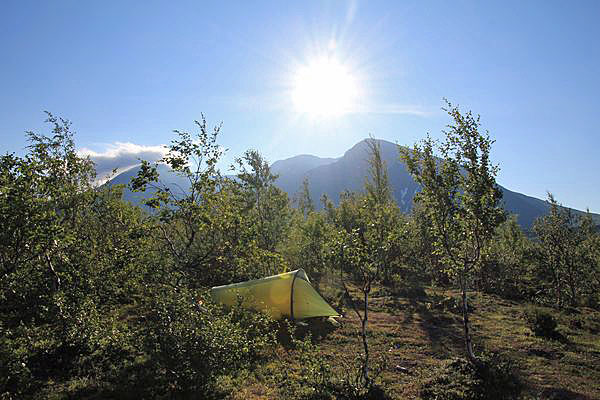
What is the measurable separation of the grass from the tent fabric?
82 centimetres

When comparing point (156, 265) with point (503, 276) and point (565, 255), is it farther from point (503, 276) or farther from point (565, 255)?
point (503, 276)

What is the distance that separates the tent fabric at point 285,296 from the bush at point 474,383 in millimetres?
7580

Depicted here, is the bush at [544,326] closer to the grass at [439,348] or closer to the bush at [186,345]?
the grass at [439,348]

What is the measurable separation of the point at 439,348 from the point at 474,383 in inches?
169

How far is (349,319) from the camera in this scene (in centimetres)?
1852

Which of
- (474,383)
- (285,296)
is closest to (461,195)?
(474,383)

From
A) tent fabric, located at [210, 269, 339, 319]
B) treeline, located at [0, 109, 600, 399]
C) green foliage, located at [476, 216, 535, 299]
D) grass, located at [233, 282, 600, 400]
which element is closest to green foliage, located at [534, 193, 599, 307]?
green foliage, located at [476, 216, 535, 299]

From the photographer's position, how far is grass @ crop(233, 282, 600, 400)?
10.5m

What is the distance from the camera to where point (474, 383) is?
32.9 feet

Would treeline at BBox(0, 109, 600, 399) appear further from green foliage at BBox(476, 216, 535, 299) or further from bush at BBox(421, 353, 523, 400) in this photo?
green foliage at BBox(476, 216, 535, 299)

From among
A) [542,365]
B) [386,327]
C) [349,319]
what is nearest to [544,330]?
[542,365]

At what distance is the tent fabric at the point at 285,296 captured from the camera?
1736cm

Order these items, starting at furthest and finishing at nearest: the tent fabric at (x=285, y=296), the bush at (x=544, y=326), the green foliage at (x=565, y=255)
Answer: the green foliage at (x=565, y=255) < the tent fabric at (x=285, y=296) < the bush at (x=544, y=326)

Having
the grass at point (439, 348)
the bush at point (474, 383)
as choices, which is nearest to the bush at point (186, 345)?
the grass at point (439, 348)
